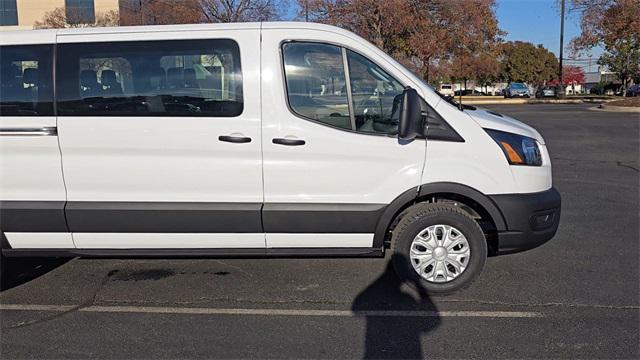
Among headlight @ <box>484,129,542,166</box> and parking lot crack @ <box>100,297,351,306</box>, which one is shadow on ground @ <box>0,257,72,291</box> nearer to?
parking lot crack @ <box>100,297,351,306</box>

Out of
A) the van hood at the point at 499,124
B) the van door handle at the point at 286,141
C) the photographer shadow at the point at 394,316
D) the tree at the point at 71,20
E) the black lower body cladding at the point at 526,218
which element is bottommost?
the photographer shadow at the point at 394,316

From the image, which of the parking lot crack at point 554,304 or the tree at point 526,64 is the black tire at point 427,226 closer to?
the parking lot crack at point 554,304

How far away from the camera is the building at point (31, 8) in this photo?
1861 inches

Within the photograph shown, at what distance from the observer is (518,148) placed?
432cm

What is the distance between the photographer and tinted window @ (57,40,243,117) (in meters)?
4.21

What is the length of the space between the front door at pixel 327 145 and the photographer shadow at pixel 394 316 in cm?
47

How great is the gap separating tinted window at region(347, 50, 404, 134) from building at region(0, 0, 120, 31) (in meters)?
46.8

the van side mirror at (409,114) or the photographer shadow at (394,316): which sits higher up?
the van side mirror at (409,114)

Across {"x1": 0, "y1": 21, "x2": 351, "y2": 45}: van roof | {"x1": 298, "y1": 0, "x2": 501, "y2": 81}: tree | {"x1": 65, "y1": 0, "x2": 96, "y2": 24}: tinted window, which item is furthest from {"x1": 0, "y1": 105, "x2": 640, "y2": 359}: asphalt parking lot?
{"x1": 65, "y1": 0, "x2": 96, "y2": 24}: tinted window

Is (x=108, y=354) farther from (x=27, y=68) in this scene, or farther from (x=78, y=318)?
(x=27, y=68)

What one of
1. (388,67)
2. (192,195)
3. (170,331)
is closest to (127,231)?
(192,195)

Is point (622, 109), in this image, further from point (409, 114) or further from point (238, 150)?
point (238, 150)

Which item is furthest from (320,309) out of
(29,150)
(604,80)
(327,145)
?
(604,80)

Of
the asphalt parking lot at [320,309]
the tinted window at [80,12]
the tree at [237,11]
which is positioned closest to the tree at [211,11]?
the tree at [237,11]
